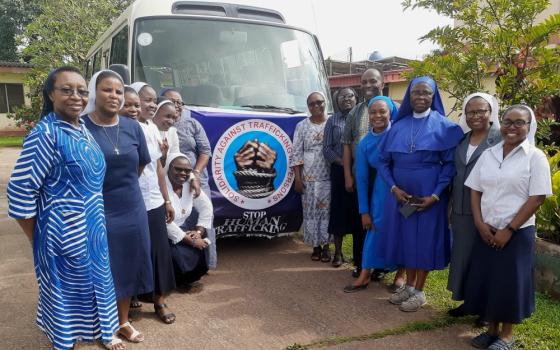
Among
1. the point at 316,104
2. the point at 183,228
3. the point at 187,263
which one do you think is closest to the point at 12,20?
the point at 316,104

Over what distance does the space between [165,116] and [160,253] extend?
110cm

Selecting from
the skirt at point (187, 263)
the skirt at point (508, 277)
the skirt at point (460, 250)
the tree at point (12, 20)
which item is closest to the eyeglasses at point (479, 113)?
the skirt at point (460, 250)

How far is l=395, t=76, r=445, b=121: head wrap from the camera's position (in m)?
3.51

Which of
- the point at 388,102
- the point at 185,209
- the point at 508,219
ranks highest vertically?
the point at 388,102

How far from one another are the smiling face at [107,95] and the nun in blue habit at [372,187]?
2016mm

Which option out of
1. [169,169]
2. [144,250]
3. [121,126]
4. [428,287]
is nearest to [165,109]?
[169,169]

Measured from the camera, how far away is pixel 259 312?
12.0ft

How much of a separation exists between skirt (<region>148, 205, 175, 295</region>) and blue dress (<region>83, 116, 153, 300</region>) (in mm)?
245

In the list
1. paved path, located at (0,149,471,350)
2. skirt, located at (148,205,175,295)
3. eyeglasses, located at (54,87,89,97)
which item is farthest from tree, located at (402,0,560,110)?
eyeglasses, located at (54,87,89,97)

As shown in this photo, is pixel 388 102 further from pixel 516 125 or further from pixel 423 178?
pixel 516 125

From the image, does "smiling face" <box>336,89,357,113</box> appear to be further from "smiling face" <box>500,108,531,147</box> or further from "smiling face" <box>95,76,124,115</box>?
"smiling face" <box>95,76,124,115</box>

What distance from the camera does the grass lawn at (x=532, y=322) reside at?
312 centimetres

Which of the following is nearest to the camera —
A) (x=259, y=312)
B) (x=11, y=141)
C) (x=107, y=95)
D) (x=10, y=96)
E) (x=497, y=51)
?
(x=107, y=95)

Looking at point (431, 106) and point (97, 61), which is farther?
point (97, 61)
